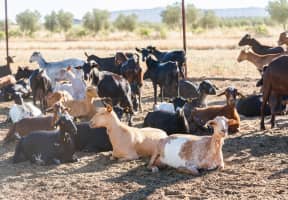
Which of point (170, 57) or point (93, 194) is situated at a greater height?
point (170, 57)

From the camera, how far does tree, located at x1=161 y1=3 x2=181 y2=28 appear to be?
80.8 metres

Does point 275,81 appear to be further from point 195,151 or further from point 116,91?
point 195,151

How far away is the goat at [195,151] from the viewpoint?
8.38 m

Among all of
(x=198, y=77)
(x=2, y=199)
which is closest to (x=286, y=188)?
(x=2, y=199)

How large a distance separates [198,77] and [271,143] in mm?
10727

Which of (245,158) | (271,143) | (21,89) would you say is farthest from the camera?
(21,89)

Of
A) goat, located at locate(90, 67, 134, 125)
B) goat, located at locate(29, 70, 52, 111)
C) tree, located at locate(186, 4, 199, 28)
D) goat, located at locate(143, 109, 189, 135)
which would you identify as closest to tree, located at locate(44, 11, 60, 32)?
tree, located at locate(186, 4, 199, 28)

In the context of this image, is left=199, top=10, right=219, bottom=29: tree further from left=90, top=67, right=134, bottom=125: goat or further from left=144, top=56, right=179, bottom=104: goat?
left=90, top=67, right=134, bottom=125: goat

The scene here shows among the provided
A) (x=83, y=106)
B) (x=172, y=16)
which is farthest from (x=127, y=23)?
(x=83, y=106)

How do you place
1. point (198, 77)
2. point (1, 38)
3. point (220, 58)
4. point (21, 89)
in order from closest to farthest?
point (21, 89) → point (198, 77) → point (220, 58) → point (1, 38)

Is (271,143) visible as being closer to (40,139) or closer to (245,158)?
(245,158)

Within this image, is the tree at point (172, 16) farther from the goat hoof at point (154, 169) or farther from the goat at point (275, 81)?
the goat hoof at point (154, 169)

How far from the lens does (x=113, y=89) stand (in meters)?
12.8

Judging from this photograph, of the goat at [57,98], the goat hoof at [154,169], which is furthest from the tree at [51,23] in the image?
the goat hoof at [154,169]
